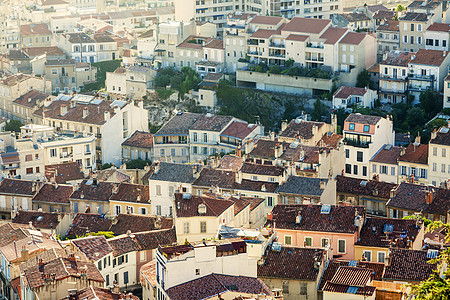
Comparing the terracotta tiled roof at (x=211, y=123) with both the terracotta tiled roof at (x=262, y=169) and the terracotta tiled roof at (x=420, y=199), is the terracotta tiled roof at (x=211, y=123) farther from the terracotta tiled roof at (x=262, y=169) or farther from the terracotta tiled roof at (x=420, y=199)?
the terracotta tiled roof at (x=420, y=199)

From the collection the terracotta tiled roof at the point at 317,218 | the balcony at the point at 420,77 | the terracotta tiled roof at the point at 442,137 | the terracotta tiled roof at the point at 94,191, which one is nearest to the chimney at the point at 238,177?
the terracotta tiled roof at the point at 94,191

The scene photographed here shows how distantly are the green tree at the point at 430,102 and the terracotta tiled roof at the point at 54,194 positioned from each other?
43236 mm

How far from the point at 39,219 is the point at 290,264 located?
87.5 ft

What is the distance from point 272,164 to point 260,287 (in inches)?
1364

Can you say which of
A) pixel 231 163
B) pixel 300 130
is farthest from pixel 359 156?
pixel 231 163

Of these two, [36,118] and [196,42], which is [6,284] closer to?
[36,118]

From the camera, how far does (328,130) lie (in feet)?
348

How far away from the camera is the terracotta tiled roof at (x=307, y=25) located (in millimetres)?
126250

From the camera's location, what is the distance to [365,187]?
90.2m

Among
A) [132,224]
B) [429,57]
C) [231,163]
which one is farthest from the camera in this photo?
[429,57]

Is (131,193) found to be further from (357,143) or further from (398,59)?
(398,59)

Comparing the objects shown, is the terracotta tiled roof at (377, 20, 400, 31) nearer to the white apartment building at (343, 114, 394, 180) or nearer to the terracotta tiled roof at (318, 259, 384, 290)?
the white apartment building at (343, 114, 394, 180)

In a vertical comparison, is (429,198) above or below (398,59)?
below

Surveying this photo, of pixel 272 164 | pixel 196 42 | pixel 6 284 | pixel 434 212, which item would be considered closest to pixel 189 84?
pixel 196 42
